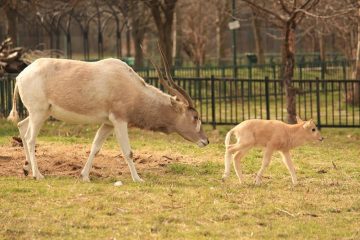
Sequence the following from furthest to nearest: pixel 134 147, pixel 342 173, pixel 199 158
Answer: pixel 134 147, pixel 199 158, pixel 342 173

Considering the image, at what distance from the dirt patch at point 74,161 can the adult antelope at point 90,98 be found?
2.28ft

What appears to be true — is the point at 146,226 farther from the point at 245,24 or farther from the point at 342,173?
the point at 245,24

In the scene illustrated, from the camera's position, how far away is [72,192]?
35.4 feet

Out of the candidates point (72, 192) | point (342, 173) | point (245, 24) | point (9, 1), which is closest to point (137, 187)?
point (72, 192)

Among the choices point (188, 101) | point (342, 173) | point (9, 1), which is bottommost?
point (342, 173)

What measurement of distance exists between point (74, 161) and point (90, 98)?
1993 millimetres

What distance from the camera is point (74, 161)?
1401 cm

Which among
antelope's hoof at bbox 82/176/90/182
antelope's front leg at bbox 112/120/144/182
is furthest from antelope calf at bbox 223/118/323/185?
antelope's hoof at bbox 82/176/90/182

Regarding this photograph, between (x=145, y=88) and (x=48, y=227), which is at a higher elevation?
(x=145, y=88)

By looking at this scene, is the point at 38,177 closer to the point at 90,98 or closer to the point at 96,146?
the point at 96,146

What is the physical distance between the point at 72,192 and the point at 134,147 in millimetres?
6044

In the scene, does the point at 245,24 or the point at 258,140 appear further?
the point at 245,24

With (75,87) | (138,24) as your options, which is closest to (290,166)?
(75,87)

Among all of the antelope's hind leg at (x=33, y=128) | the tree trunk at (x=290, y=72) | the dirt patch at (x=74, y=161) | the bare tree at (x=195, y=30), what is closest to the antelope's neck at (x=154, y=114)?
the dirt patch at (x=74, y=161)
